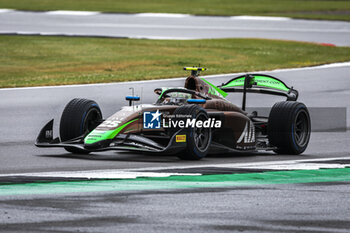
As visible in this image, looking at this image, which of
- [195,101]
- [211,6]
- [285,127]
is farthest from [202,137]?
[211,6]

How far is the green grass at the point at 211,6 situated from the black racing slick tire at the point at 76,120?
33.9 m

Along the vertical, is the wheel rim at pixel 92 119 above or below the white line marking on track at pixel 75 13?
below

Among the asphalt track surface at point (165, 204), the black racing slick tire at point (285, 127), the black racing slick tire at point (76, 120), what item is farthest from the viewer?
the black racing slick tire at point (285, 127)

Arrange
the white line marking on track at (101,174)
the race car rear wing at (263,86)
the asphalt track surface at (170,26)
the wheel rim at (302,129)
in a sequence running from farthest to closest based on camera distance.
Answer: the asphalt track surface at (170,26), the race car rear wing at (263,86), the wheel rim at (302,129), the white line marking on track at (101,174)

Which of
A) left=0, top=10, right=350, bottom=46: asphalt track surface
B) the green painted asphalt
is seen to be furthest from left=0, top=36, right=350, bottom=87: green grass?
the green painted asphalt

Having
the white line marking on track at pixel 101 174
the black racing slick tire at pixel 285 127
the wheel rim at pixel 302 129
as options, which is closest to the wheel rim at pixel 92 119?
the white line marking on track at pixel 101 174

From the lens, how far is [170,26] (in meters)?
37.5

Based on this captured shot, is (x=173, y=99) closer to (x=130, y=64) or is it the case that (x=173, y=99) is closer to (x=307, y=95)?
(x=307, y=95)

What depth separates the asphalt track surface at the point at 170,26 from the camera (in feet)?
108

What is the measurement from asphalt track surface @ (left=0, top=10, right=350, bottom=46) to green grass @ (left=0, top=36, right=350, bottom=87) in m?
2.77

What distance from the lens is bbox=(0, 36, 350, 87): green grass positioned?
69.9 feet

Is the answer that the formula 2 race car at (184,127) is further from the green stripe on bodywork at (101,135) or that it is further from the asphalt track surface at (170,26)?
the asphalt track surface at (170,26)

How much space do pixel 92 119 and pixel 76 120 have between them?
47 cm

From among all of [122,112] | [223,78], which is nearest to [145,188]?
[122,112]
